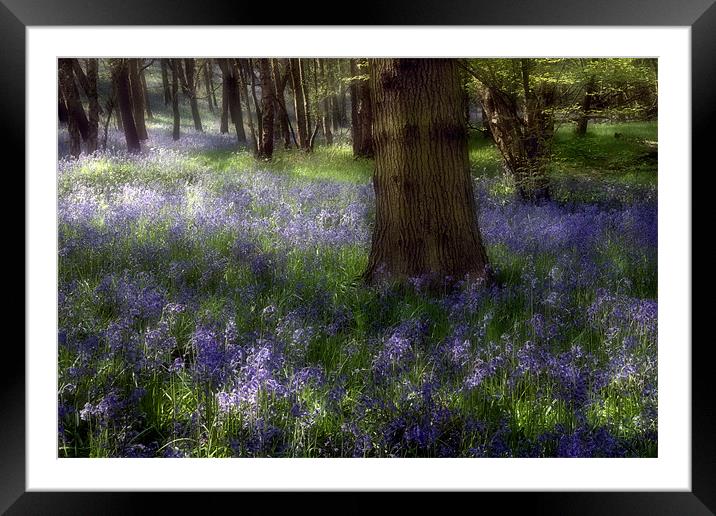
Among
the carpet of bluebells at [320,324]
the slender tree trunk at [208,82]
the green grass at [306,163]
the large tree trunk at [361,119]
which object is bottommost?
the carpet of bluebells at [320,324]

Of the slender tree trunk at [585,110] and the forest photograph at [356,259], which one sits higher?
the slender tree trunk at [585,110]

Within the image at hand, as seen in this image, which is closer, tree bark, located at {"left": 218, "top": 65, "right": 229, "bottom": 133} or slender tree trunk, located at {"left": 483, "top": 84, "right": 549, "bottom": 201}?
tree bark, located at {"left": 218, "top": 65, "right": 229, "bottom": 133}

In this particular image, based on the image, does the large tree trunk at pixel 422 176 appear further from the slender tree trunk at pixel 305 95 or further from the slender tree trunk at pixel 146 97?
the slender tree trunk at pixel 146 97

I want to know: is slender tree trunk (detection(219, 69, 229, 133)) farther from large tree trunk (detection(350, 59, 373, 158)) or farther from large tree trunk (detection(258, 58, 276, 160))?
large tree trunk (detection(350, 59, 373, 158))

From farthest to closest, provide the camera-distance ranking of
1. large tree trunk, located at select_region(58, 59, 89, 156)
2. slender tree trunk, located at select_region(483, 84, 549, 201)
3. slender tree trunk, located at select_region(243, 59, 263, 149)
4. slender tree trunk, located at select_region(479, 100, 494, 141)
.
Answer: slender tree trunk, located at select_region(479, 100, 494, 141), slender tree trunk, located at select_region(483, 84, 549, 201), slender tree trunk, located at select_region(243, 59, 263, 149), large tree trunk, located at select_region(58, 59, 89, 156)

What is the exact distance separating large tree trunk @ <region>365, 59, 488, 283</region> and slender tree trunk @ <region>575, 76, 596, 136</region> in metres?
2.30

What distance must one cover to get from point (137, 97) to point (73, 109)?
53cm

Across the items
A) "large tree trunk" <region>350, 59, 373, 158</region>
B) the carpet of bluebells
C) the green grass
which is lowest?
the carpet of bluebells

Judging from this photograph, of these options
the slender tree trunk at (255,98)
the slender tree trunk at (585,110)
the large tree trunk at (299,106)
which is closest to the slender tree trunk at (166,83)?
the slender tree trunk at (255,98)

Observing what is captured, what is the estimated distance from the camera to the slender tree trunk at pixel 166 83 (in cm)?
508

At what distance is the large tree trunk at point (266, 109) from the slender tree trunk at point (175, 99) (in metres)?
0.67

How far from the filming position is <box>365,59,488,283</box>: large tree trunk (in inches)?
154

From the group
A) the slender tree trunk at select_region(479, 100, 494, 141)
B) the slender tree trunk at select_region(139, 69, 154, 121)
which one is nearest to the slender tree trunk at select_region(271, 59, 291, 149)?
the slender tree trunk at select_region(139, 69, 154, 121)
